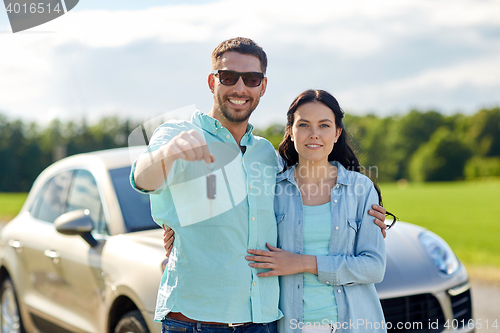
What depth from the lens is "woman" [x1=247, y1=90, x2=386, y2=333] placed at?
209cm

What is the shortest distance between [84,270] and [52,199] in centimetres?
117

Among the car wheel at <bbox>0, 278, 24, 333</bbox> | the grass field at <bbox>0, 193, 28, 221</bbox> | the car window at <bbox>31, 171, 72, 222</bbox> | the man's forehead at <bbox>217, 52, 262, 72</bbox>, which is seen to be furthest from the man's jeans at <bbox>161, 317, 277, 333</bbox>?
the grass field at <bbox>0, 193, 28, 221</bbox>

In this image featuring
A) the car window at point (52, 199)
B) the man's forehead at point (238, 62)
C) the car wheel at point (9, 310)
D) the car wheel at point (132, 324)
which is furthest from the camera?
the car wheel at point (9, 310)

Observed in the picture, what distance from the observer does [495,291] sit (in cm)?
601

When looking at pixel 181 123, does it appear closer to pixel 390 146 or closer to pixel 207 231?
pixel 207 231

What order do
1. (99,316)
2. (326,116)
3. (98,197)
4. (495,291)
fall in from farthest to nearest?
(495,291) → (98,197) → (99,316) → (326,116)

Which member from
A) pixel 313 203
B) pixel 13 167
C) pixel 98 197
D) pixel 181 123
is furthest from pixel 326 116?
pixel 13 167

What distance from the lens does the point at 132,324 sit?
2.83 meters

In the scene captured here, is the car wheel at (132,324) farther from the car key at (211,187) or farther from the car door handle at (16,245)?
the car door handle at (16,245)

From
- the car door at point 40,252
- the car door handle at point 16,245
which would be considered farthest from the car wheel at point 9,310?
the car door handle at point 16,245

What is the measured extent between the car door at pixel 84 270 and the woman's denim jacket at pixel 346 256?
1553mm

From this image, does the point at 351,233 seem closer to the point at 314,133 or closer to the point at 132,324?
the point at 314,133

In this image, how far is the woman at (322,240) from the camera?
6.87 ft

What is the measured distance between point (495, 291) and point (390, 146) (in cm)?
7937
